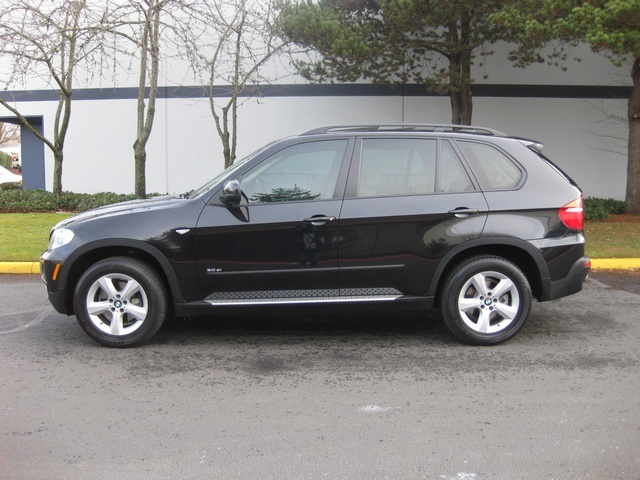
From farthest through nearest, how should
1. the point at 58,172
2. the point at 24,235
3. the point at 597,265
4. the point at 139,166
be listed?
1. the point at 58,172
2. the point at 139,166
3. the point at 24,235
4. the point at 597,265

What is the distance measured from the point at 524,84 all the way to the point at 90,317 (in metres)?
13.4

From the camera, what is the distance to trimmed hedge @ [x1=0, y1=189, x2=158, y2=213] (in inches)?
549

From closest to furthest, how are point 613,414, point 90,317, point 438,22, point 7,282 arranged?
→ point 613,414 < point 90,317 < point 7,282 < point 438,22

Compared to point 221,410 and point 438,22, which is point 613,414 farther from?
point 438,22

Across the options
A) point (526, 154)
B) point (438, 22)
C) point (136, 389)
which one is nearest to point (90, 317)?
point (136, 389)

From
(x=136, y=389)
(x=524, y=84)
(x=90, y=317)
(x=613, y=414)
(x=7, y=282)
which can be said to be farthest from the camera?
(x=524, y=84)

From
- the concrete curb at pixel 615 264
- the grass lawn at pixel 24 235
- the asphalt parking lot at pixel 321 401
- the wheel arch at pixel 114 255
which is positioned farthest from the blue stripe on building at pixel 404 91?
the wheel arch at pixel 114 255

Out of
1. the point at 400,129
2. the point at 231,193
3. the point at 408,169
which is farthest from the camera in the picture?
the point at 400,129

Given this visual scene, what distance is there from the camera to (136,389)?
434cm

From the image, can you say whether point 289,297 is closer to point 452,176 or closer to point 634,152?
point 452,176

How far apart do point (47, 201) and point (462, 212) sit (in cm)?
1181

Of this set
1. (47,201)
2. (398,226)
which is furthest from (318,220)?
(47,201)

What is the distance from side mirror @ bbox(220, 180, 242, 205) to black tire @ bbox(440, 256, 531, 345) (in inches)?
74.7

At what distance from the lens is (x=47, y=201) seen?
14188mm
